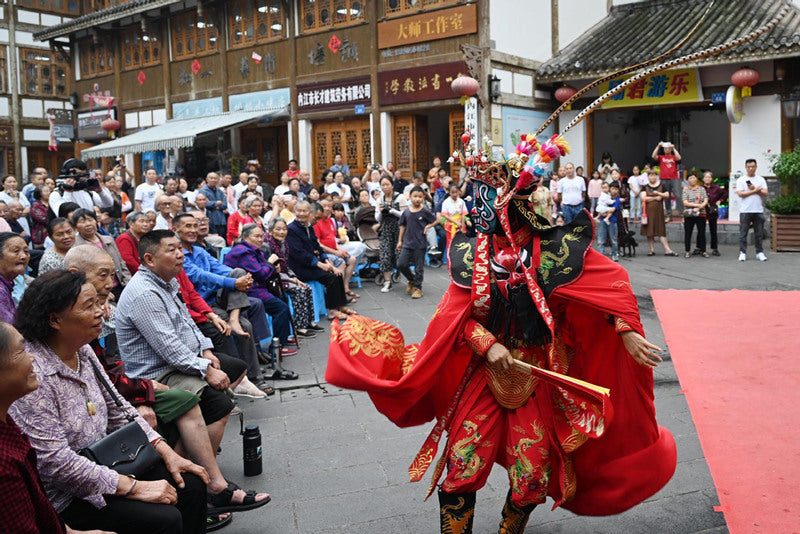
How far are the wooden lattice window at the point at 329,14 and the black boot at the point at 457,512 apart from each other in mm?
14761

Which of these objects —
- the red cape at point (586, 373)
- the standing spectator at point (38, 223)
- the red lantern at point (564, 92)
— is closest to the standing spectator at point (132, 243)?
the red cape at point (586, 373)

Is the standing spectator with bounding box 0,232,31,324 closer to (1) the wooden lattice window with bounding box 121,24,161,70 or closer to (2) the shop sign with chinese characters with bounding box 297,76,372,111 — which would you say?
(2) the shop sign with chinese characters with bounding box 297,76,372,111

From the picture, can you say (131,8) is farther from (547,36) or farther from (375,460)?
(375,460)

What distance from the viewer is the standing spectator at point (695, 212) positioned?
1255 centimetres

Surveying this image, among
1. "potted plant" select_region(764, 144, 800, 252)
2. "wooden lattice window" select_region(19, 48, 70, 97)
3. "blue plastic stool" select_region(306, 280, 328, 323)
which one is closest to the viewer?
"blue plastic stool" select_region(306, 280, 328, 323)

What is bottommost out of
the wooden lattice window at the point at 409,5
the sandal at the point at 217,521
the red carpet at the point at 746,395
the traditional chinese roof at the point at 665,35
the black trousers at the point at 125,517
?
the sandal at the point at 217,521

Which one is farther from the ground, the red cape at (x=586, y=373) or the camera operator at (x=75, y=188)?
the camera operator at (x=75, y=188)

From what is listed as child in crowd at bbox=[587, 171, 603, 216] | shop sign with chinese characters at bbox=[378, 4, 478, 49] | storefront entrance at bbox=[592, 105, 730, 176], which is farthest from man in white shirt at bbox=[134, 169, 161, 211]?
storefront entrance at bbox=[592, 105, 730, 176]

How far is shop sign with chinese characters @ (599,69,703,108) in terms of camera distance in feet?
48.5

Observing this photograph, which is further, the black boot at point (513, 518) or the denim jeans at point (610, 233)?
the denim jeans at point (610, 233)

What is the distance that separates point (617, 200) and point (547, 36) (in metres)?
5.93

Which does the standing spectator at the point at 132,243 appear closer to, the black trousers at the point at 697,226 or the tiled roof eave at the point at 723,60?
the black trousers at the point at 697,226

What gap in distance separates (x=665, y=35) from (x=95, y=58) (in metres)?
17.3

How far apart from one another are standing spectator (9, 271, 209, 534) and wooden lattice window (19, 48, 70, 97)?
26.5 meters
